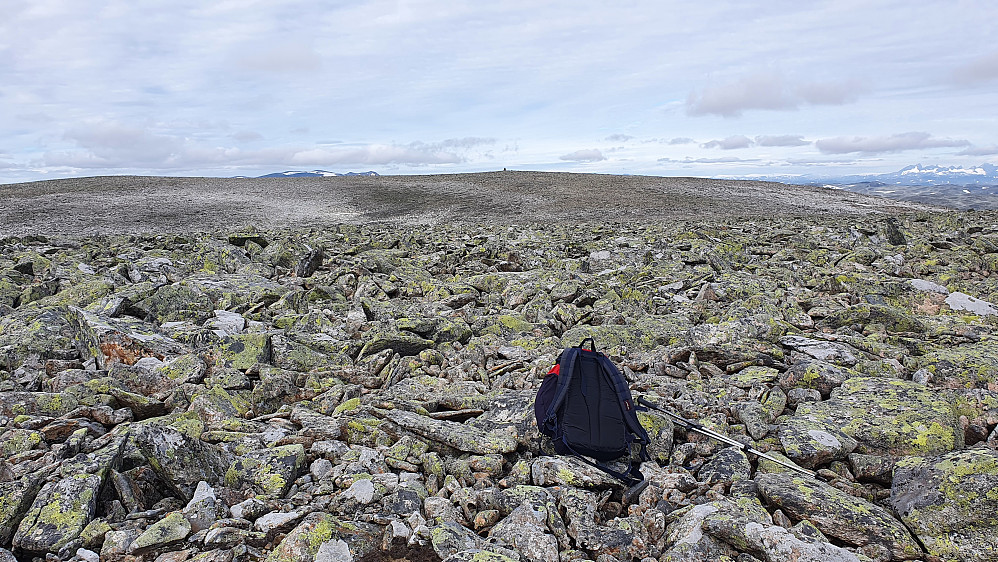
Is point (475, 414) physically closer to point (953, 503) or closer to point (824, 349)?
point (953, 503)

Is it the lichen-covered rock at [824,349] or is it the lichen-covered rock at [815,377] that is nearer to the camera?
the lichen-covered rock at [815,377]

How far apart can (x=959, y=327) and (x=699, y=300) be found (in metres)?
3.97

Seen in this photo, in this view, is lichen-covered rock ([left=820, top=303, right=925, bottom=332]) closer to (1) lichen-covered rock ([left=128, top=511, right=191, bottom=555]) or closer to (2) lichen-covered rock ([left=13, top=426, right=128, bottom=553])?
(1) lichen-covered rock ([left=128, top=511, right=191, bottom=555])

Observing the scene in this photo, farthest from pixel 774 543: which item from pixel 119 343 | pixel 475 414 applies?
pixel 119 343

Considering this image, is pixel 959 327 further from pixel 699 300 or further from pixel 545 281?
pixel 545 281

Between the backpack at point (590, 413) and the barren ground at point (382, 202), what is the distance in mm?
28329

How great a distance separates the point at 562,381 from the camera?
5246 mm

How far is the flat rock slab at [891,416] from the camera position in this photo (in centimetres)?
477

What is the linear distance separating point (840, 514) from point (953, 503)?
84cm

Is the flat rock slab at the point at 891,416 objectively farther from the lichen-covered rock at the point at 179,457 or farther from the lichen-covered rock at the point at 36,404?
the lichen-covered rock at the point at 36,404

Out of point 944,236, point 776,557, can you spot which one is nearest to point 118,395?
point 776,557

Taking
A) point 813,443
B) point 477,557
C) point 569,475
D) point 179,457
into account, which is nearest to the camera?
point 477,557

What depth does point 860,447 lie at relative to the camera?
4.82 m

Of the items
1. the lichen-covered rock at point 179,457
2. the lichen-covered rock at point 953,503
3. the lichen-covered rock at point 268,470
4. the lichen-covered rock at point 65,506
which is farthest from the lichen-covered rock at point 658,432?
the lichen-covered rock at point 65,506
